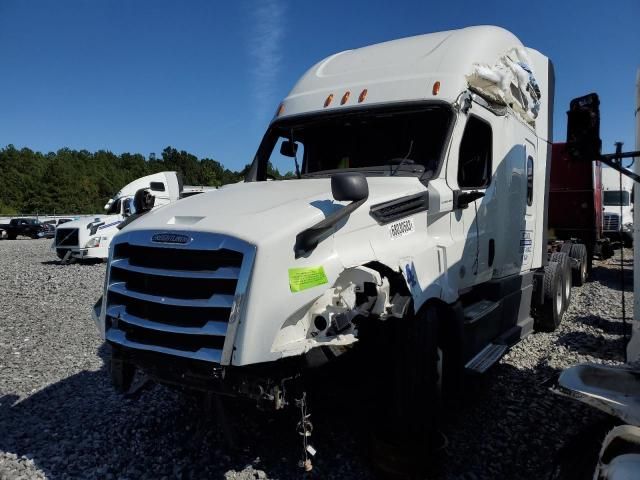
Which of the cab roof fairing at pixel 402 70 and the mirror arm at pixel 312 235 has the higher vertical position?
the cab roof fairing at pixel 402 70

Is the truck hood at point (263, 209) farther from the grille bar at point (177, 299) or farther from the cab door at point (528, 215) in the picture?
the cab door at point (528, 215)

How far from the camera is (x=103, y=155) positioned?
349 feet

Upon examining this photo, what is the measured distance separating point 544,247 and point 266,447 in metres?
4.89

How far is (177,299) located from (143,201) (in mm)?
1328

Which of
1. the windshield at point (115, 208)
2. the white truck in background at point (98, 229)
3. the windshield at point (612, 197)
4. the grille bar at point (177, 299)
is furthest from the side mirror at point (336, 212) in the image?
the windshield at point (612, 197)

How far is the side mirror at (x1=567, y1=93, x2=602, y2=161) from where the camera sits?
252 cm

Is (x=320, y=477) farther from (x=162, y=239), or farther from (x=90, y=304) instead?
(x=90, y=304)

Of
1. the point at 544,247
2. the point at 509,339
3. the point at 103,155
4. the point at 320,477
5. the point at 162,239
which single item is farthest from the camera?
the point at 103,155

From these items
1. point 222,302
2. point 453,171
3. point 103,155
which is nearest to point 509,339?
point 453,171

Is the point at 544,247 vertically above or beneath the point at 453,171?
beneath

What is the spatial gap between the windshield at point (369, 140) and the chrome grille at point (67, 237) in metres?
13.0

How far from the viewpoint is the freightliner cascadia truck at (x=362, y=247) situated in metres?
2.81

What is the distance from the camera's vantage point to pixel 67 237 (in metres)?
15.8

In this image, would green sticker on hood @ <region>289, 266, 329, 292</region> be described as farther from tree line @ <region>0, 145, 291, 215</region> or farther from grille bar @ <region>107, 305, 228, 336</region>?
tree line @ <region>0, 145, 291, 215</region>
